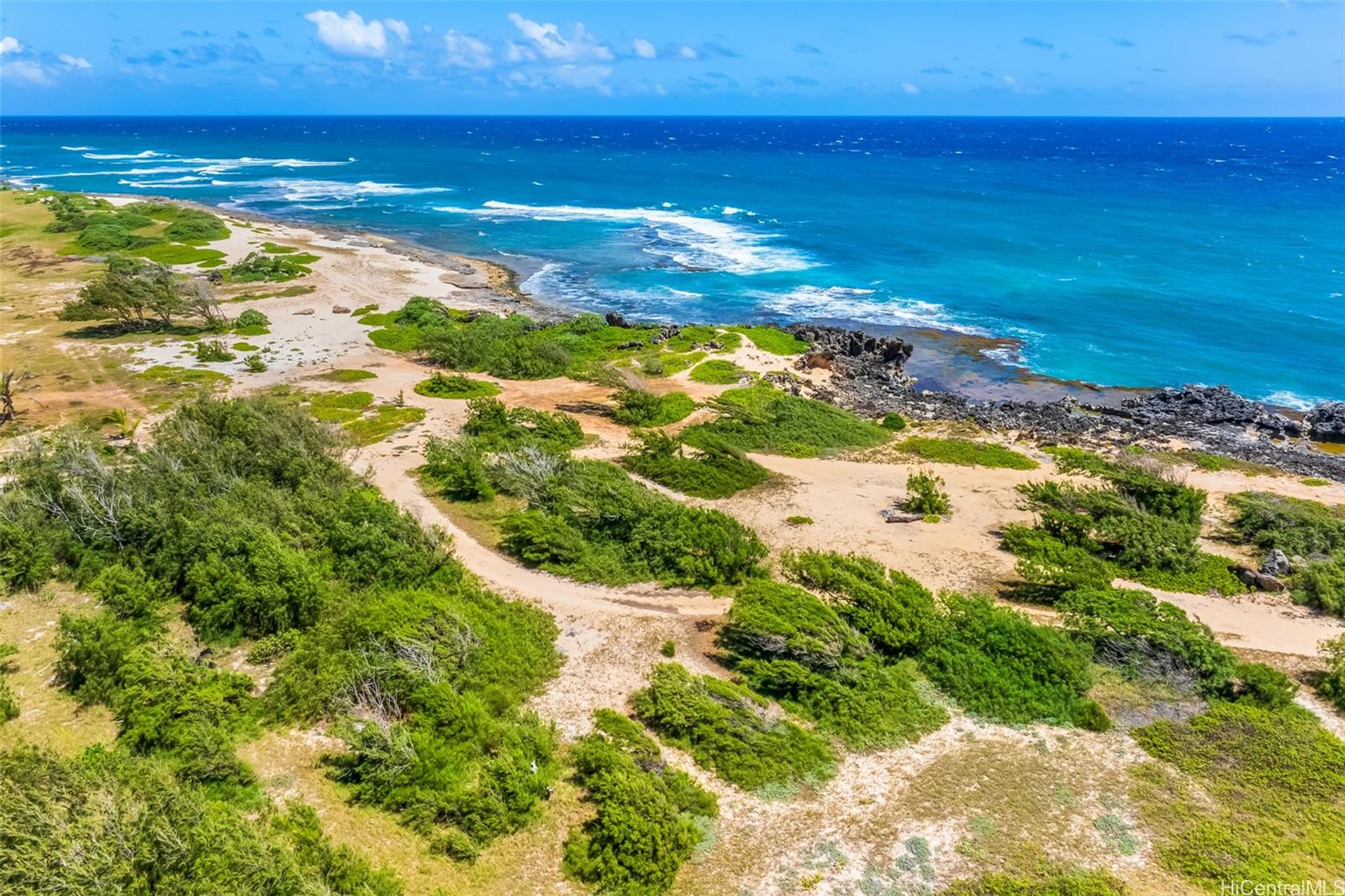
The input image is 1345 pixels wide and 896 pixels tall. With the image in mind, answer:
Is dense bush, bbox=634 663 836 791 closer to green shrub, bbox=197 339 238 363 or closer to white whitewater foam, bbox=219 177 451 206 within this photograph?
green shrub, bbox=197 339 238 363

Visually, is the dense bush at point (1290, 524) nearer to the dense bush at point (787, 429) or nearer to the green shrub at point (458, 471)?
the dense bush at point (787, 429)

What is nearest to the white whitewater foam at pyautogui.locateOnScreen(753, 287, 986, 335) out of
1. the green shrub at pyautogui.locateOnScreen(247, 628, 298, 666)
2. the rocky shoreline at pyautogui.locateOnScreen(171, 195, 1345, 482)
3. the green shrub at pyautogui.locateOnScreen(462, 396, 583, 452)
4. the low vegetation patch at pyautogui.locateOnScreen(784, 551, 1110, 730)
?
the rocky shoreline at pyautogui.locateOnScreen(171, 195, 1345, 482)

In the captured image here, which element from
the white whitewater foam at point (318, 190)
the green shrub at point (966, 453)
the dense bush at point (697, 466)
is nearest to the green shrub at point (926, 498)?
the green shrub at point (966, 453)

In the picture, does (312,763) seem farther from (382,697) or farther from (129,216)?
(129,216)

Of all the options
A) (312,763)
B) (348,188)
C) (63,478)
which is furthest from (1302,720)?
(348,188)

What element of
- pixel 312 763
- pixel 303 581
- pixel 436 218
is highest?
pixel 436 218

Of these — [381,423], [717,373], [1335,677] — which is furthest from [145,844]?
[717,373]
